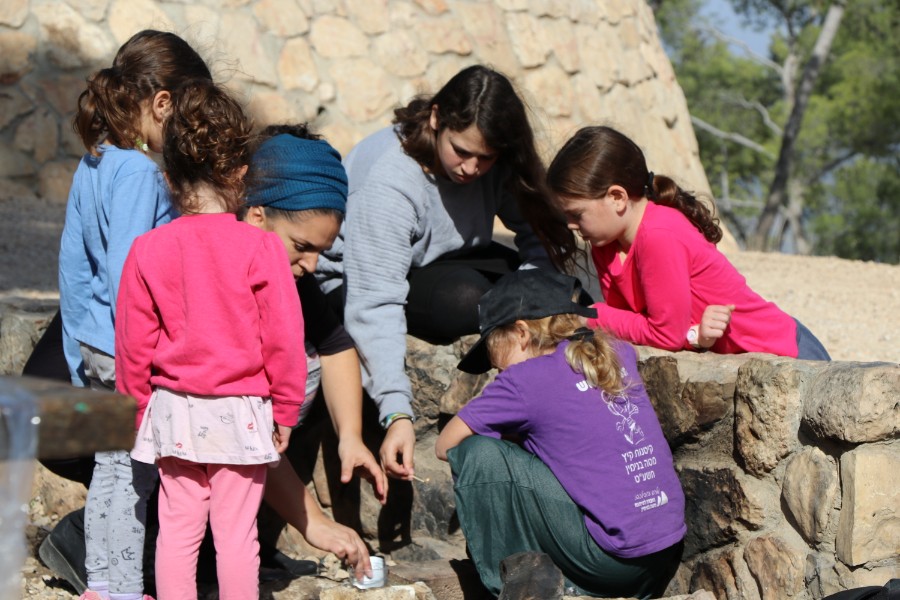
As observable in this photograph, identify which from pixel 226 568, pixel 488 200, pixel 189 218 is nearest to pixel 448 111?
pixel 488 200

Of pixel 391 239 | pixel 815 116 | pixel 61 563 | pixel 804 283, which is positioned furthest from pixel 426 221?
pixel 815 116

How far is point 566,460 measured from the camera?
2.59m

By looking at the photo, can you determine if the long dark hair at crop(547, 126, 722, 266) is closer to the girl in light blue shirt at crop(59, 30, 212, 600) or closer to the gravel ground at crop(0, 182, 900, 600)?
the girl in light blue shirt at crop(59, 30, 212, 600)

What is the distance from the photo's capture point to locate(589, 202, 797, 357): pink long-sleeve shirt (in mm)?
2865

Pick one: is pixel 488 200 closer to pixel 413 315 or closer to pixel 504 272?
pixel 504 272

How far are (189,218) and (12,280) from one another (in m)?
2.81

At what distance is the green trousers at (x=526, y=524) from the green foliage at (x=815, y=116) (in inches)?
710

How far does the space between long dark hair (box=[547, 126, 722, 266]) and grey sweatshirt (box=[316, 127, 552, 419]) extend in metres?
0.39

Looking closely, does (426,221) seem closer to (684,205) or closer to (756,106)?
(684,205)

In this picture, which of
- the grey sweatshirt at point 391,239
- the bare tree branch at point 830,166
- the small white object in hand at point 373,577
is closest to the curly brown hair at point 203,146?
the grey sweatshirt at point 391,239

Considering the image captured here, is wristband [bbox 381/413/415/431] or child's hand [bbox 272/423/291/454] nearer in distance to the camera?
child's hand [bbox 272/423/291/454]

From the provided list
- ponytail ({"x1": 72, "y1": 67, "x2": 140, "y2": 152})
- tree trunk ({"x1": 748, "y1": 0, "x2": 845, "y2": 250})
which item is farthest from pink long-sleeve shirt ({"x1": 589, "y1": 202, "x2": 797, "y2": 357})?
tree trunk ({"x1": 748, "y1": 0, "x2": 845, "y2": 250})

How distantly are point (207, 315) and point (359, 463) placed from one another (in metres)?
0.68

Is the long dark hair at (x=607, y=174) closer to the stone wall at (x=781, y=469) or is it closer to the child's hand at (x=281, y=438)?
the stone wall at (x=781, y=469)
